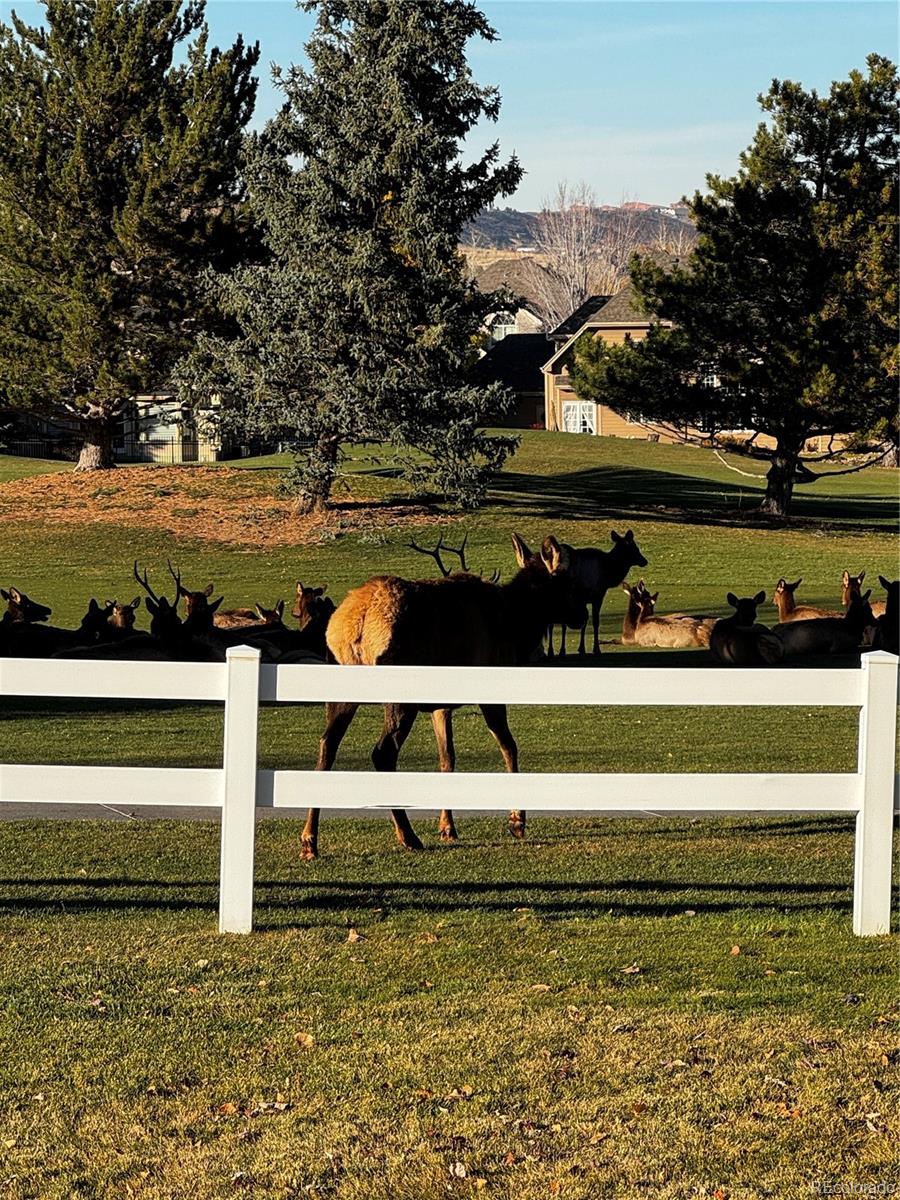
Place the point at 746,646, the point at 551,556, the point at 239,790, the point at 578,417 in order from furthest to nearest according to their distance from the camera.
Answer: the point at 578,417, the point at 746,646, the point at 551,556, the point at 239,790

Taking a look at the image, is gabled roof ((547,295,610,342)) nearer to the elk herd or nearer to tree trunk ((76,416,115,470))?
tree trunk ((76,416,115,470))

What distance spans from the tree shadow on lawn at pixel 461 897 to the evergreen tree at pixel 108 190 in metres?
36.3

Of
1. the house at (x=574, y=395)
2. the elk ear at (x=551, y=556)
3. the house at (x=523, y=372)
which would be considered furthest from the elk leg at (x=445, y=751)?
the house at (x=523, y=372)

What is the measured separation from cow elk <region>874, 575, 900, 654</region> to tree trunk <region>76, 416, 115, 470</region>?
29.5m

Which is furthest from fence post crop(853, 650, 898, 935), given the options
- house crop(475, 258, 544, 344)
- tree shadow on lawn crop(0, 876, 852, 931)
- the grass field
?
house crop(475, 258, 544, 344)

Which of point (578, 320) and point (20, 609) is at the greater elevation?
point (578, 320)

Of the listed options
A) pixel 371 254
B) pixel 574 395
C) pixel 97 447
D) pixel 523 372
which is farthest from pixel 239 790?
pixel 523 372

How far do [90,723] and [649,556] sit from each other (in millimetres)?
25405

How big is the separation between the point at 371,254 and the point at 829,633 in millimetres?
21413

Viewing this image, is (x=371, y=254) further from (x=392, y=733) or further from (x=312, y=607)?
(x=392, y=733)

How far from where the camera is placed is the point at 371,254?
4166cm

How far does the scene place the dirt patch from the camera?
144ft

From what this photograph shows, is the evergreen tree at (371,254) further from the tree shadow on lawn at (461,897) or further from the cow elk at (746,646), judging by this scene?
the tree shadow on lawn at (461,897)

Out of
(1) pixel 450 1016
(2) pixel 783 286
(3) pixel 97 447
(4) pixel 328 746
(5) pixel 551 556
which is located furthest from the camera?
(3) pixel 97 447
